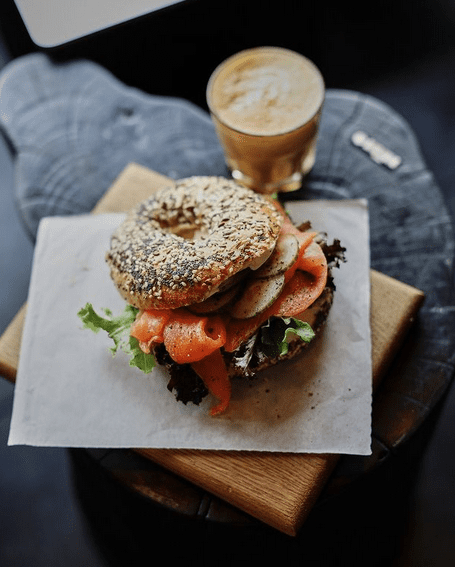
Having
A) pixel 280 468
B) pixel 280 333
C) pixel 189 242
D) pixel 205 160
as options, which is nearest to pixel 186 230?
pixel 189 242

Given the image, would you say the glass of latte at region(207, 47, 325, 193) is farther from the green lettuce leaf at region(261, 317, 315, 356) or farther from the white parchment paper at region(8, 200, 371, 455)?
the green lettuce leaf at region(261, 317, 315, 356)

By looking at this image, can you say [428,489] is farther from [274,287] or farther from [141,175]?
[141,175]

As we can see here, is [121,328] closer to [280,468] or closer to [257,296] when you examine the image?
[257,296]

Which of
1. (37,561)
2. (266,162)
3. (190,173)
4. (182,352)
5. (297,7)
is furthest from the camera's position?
(297,7)

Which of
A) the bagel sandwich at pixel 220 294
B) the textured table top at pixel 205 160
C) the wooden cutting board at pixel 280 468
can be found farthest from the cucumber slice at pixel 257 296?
the textured table top at pixel 205 160

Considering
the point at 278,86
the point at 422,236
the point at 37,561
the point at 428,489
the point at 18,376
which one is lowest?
the point at 428,489

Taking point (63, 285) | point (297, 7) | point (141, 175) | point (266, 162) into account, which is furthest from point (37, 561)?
point (297, 7)

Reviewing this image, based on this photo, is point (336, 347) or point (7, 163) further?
point (7, 163)
